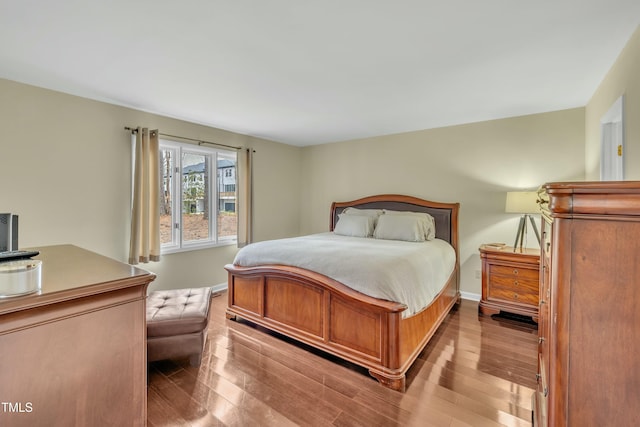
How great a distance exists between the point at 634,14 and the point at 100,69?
3.58m

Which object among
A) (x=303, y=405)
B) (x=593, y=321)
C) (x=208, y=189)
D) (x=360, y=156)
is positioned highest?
(x=360, y=156)

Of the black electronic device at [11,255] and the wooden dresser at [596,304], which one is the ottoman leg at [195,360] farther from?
the wooden dresser at [596,304]

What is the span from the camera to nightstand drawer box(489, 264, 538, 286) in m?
2.97

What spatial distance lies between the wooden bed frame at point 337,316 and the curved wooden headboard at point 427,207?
27.3 inches

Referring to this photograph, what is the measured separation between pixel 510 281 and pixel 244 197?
3505 millimetres

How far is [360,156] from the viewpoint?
4691 millimetres

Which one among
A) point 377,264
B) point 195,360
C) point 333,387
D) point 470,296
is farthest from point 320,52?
point 470,296

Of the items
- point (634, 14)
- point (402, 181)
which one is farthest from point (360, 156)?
point (634, 14)

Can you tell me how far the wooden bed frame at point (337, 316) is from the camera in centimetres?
202

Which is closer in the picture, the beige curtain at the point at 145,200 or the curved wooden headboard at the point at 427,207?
the beige curtain at the point at 145,200

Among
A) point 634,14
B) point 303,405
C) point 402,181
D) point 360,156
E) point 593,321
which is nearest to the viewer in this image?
point 593,321

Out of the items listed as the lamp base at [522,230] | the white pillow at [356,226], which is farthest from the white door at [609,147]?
the white pillow at [356,226]

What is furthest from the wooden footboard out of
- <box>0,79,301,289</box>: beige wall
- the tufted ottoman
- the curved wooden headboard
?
<box>0,79,301,289</box>: beige wall

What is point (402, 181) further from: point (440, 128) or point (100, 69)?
point (100, 69)
